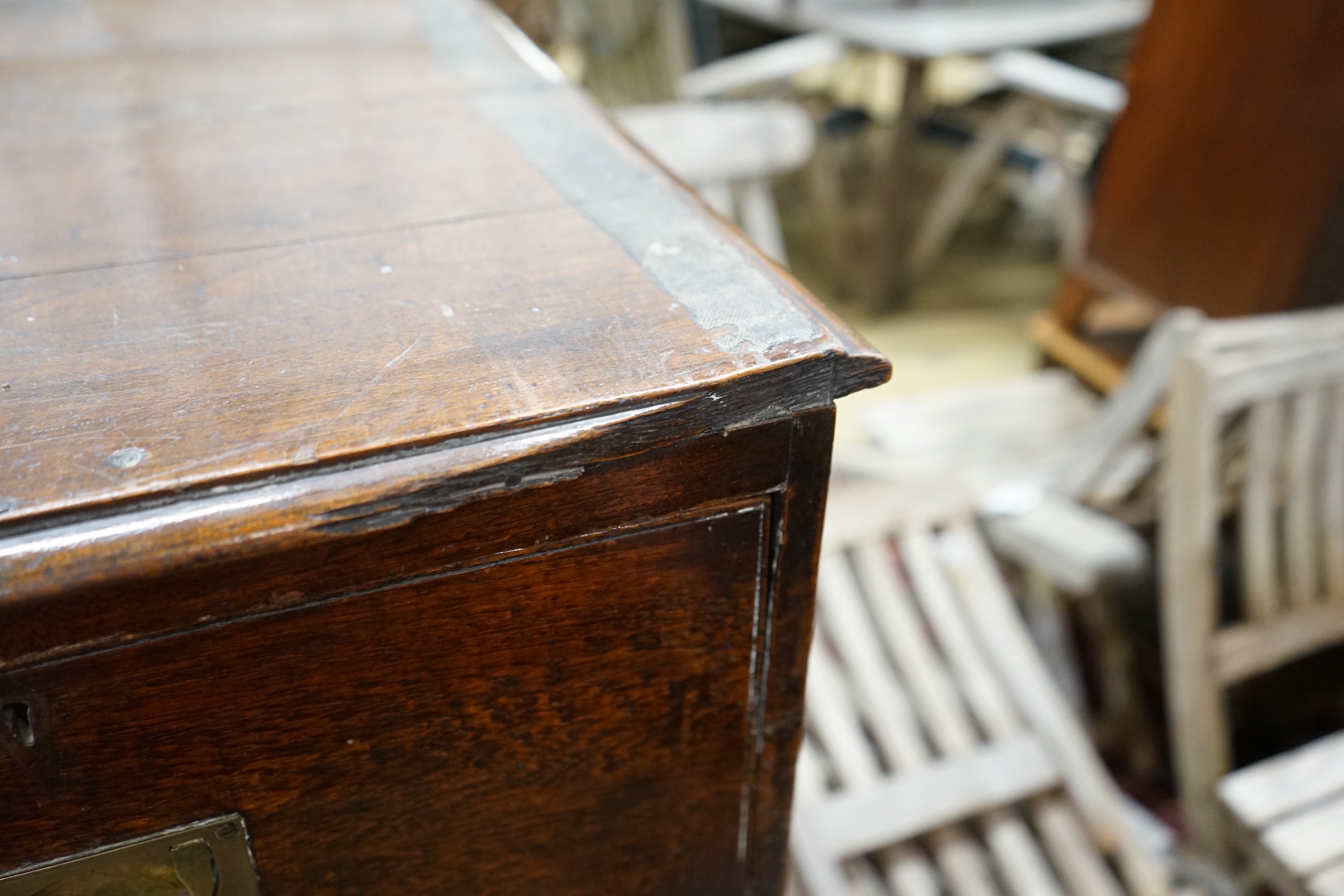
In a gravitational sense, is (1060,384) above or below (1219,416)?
below

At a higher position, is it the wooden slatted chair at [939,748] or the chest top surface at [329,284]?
the chest top surface at [329,284]

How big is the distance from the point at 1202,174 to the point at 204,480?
6.75 feet

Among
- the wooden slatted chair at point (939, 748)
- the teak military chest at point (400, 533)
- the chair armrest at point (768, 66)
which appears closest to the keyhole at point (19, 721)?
the teak military chest at point (400, 533)

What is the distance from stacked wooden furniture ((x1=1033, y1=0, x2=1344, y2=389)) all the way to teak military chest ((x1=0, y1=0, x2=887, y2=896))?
1.57 meters

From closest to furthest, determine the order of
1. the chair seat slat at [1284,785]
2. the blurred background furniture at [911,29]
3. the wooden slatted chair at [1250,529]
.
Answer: the chair seat slat at [1284,785]
the wooden slatted chair at [1250,529]
the blurred background furniture at [911,29]

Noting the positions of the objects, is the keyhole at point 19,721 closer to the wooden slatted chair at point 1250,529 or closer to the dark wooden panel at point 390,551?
the dark wooden panel at point 390,551

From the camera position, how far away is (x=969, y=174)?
294 cm

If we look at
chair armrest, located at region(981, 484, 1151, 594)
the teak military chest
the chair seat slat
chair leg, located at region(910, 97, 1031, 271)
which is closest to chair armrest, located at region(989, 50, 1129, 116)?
chair leg, located at region(910, 97, 1031, 271)

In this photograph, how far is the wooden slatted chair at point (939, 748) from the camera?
3.79 feet

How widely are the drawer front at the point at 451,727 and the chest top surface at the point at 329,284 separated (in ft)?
0.27

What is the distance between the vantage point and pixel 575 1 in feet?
7.22

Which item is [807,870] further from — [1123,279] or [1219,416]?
[1123,279]

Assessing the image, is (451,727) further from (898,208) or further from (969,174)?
(969,174)

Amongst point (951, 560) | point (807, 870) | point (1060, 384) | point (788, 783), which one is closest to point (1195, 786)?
point (951, 560)
